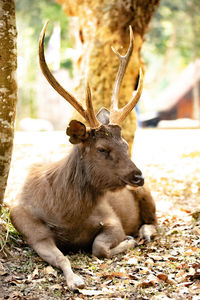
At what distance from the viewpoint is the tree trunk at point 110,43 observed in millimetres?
7770

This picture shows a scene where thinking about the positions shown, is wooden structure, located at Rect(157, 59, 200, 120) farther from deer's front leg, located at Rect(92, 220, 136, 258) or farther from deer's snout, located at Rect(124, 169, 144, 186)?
deer's snout, located at Rect(124, 169, 144, 186)

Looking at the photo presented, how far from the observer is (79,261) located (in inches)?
202

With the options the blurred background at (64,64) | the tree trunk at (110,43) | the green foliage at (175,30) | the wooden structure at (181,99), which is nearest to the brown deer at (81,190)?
the tree trunk at (110,43)

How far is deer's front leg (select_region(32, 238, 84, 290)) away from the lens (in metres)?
4.33

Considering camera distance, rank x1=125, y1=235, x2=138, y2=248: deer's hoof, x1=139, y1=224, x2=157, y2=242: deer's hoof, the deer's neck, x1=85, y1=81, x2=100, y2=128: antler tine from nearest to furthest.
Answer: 1. x1=85, y1=81, x2=100, y2=128: antler tine
2. the deer's neck
3. x1=125, y1=235, x2=138, y2=248: deer's hoof
4. x1=139, y1=224, x2=157, y2=242: deer's hoof

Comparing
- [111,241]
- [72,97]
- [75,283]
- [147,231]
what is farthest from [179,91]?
[75,283]

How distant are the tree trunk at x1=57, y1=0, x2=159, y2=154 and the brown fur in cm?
250

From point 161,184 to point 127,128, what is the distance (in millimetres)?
1715

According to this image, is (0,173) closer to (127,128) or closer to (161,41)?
(127,128)

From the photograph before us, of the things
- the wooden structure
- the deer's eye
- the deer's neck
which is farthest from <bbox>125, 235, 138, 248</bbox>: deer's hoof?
the wooden structure

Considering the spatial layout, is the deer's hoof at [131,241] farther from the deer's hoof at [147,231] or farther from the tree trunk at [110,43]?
the tree trunk at [110,43]

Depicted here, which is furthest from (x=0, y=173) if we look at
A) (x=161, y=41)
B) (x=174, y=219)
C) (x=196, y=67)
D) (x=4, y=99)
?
(x=161, y=41)

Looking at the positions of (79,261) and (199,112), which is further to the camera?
(199,112)

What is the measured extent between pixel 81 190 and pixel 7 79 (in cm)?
142
